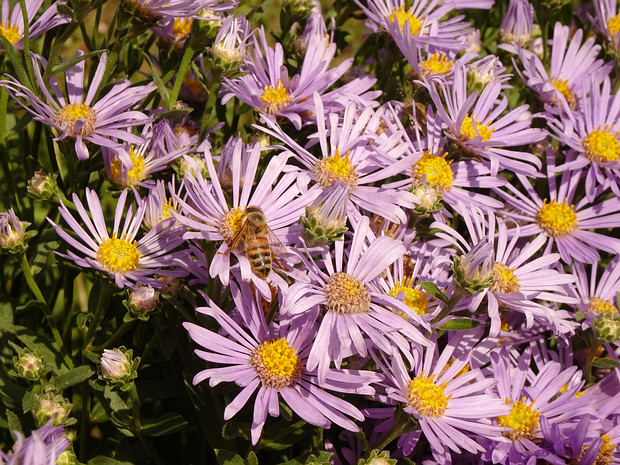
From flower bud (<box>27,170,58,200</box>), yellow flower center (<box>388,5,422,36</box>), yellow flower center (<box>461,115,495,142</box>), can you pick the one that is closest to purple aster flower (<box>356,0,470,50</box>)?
yellow flower center (<box>388,5,422,36</box>)

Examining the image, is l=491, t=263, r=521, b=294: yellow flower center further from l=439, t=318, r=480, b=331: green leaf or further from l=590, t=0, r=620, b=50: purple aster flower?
l=590, t=0, r=620, b=50: purple aster flower

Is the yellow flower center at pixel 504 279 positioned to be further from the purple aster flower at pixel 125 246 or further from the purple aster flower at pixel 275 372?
the purple aster flower at pixel 125 246

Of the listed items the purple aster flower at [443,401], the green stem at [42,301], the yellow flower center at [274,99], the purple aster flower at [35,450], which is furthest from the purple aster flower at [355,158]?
the purple aster flower at [35,450]

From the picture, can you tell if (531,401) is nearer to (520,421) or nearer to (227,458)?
(520,421)

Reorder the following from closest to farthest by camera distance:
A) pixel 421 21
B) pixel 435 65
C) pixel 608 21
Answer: pixel 435 65
pixel 421 21
pixel 608 21

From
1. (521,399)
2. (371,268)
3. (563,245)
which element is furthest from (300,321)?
(563,245)

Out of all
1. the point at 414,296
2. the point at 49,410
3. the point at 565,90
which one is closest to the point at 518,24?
the point at 565,90
